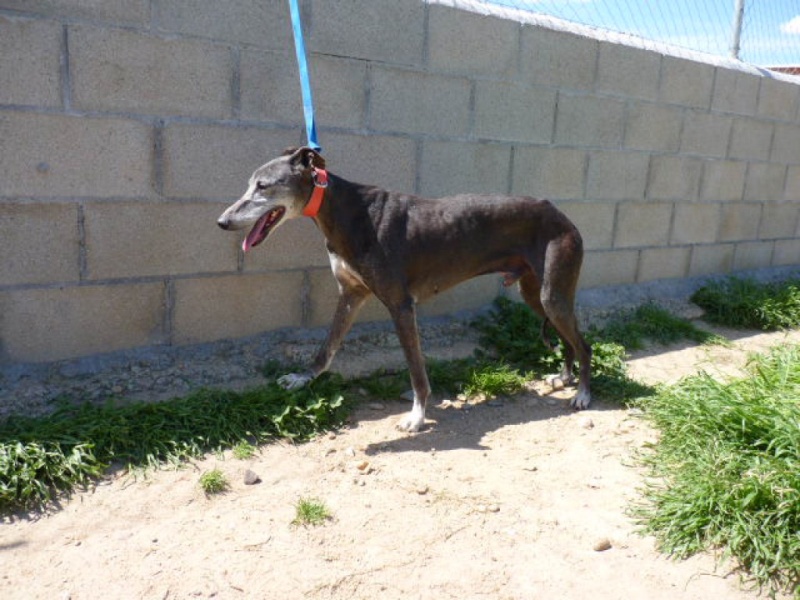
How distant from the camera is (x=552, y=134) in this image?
5559 millimetres

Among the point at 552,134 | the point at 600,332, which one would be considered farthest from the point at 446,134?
the point at 600,332

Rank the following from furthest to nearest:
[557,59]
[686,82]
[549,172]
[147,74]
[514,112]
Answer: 1. [686,82]
2. [549,172]
3. [557,59]
4. [514,112]
5. [147,74]

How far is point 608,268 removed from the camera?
20.5 feet

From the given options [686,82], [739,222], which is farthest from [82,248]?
[739,222]

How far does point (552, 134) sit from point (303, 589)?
13.8 feet

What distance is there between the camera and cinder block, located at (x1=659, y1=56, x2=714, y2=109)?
6.24 metres

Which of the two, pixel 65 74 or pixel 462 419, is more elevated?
pixel 65 74

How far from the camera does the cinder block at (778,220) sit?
774 centimetres


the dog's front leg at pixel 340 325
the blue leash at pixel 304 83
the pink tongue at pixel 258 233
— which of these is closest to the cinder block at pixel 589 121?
the dog's front leg at pixel 340 325

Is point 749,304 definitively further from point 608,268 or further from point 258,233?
point 258,233

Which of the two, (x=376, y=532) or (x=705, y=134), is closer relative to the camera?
(x=376, y=532)

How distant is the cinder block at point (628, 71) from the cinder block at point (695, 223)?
4.07ft

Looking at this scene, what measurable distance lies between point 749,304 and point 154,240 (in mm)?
5338

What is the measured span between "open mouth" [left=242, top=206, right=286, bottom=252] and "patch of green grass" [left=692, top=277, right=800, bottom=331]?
474 cm
